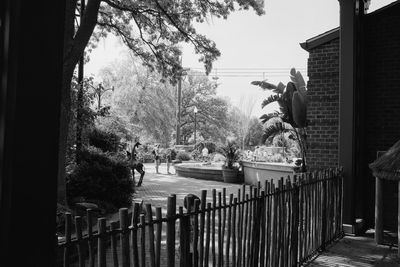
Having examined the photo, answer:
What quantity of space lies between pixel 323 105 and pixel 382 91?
1240 millimetres

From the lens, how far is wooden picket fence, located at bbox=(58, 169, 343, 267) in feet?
8.64

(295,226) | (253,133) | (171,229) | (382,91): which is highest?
(253,133)

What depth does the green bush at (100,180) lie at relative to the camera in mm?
9522

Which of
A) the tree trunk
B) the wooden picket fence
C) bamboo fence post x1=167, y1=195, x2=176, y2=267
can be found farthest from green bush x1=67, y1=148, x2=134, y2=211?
bamboo fence post x1=167, y1=195, x2=176, y2=267

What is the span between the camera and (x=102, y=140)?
504 inches

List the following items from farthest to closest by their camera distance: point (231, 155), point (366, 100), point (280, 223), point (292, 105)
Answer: point (231, 155), point (292, 105), point (366, 100), point (280, 223)

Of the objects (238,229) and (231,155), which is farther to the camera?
(231,155)

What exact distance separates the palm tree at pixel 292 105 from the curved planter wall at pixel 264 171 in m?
1.45

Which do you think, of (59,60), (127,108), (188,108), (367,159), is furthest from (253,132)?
(59,60)

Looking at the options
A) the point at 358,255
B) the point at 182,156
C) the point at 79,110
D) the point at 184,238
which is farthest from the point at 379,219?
the point at 182,156

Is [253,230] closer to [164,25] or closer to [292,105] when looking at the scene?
[292,105]

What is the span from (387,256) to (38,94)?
6.17 m

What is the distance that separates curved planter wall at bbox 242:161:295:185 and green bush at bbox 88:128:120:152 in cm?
602

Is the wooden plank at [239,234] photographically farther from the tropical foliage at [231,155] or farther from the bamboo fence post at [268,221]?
the tropical foliage at [231,155]
